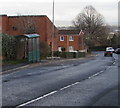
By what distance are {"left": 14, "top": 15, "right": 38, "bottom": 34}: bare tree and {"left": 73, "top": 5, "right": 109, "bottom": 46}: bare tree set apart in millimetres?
40787

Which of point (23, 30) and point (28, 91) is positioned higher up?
point (23, 30)

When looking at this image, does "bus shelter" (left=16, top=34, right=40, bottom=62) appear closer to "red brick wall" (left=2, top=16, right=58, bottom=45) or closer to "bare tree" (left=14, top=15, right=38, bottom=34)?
"bare tree" (left=14, top=15, right=38, bottom=34)

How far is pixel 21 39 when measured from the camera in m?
28.8

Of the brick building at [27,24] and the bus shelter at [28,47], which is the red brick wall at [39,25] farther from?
the bus shelter at [28,47]

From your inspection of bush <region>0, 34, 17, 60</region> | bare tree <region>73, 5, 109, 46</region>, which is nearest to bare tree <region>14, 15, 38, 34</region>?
bush <region>0, 34, 17, 60</region>

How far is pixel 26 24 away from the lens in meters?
43.7

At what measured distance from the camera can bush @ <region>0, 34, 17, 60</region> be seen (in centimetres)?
2608

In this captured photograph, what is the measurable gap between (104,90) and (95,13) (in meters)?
81.1

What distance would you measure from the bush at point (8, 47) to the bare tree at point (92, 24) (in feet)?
190

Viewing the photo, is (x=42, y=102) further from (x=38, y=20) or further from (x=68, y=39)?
(x=68, y=39)

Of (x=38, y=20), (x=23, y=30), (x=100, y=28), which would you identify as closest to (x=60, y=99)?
(x=23, y=30)

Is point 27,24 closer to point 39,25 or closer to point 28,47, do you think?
point 39,25

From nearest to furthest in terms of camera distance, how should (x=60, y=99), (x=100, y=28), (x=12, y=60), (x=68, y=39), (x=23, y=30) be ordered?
(x=60, y=99)
(x=12, y=60)
(x=23, y=30)
(x=68, y=39)
(x=100, y=28)

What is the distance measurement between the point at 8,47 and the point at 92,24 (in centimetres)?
6367
